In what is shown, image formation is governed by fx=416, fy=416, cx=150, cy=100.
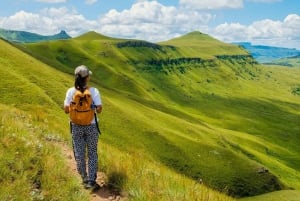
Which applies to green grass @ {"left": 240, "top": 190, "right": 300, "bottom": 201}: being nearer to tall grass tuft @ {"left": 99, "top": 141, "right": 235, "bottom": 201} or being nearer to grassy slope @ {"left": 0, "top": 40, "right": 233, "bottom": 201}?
tall grass tuft @ {"left": 99, "top": 141, "right": 235, "bottom": 201}

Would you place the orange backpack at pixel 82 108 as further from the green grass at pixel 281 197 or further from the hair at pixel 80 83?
the green grass at pixel 281 197

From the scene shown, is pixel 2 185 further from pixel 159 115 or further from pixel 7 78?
pixel 159 115

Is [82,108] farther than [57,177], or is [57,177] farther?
[82,108]

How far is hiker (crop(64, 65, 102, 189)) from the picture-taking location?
1435 centimetres

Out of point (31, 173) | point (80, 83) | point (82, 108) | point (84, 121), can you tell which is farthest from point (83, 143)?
point (31, 173)

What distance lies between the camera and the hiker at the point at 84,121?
1435 cm

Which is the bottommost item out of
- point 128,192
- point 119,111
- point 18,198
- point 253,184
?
point 253,184

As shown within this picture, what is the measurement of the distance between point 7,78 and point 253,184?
290ft

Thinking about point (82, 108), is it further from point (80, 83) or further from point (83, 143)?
point (83, 143)

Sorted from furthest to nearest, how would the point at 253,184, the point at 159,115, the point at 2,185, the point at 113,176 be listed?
the point at 159,115 → the point at 253,184 → the point at 113,176 → the point at 2,185

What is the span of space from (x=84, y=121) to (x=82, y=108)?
483 millimetres

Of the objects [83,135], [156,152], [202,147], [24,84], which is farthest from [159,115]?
[83,135]

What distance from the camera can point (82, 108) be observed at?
14.5 metres

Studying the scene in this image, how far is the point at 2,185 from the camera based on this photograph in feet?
34.7
